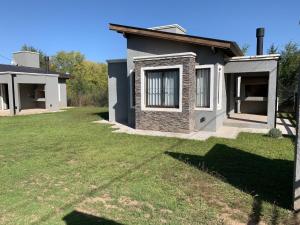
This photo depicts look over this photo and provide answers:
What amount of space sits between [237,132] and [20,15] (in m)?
24.8

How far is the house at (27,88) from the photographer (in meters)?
18.9

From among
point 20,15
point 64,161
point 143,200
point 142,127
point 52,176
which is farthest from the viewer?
point 20,15

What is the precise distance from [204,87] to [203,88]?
0.20 ft

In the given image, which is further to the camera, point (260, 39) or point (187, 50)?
point (260, 39)

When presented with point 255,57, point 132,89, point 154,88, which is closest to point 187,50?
point 154,88

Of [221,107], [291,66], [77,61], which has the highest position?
[77,61]

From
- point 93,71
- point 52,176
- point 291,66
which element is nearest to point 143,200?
point 52,176

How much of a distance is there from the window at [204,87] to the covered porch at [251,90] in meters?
1.42

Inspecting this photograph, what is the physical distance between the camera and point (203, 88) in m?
10.3

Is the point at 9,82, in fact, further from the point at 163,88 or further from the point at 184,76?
the point at 184,76

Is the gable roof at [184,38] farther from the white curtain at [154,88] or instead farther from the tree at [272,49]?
the tree at [272,49]

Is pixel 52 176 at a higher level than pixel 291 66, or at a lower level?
lower

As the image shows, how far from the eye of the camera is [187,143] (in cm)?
829

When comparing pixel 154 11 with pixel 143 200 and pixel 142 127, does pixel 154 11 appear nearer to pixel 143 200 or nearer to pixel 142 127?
pixel 142 127
